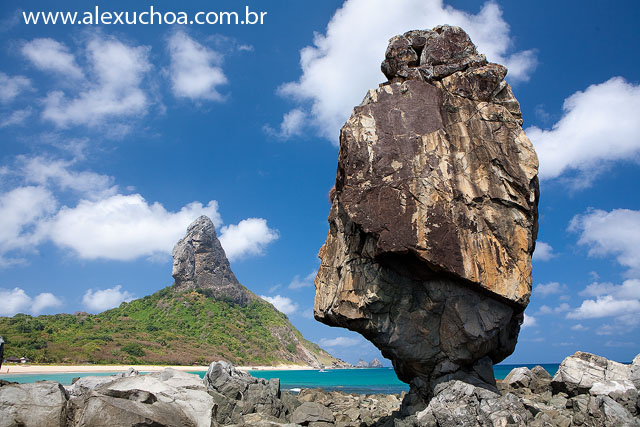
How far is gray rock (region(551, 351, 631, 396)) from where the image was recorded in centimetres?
1879

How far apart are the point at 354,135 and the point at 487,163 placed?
4816mm

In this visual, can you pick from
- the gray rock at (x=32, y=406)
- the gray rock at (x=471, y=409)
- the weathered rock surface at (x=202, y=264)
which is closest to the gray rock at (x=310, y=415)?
the gray rock at (x=471, y=409)

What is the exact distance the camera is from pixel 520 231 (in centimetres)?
1511

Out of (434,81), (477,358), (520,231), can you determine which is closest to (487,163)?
(520,231)

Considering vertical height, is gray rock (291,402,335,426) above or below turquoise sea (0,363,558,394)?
above

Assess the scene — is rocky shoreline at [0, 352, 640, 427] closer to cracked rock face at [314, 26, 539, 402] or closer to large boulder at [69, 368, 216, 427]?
large boulder at [69, 368, 216, 427]

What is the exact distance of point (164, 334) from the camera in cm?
7869

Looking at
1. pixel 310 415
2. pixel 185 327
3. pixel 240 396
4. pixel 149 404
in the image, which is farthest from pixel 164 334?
pixel 149 404

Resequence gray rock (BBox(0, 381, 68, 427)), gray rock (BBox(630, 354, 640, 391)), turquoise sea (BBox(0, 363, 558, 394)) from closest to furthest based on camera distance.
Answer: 1. gray rock (BBox(0, 381, 68, 427))
2. gray rock (BBox(630, 354, 640, 391))
3. turquoise sea (BBox(0, 363, 558, 394))

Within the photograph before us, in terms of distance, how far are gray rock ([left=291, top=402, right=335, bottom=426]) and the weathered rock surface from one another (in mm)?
86153

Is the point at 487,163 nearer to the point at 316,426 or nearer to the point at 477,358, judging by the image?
the point at 477,358

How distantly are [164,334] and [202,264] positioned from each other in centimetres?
2673

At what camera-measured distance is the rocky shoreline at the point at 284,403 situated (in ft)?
33.6

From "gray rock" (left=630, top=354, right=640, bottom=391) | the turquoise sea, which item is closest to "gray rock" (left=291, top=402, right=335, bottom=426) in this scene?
"gray rock" (left=630, top=354, right=640, bottom=391)
